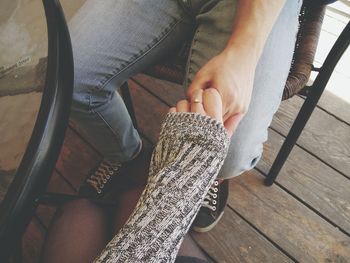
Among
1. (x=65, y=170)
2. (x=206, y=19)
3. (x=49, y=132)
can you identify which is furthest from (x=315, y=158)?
(x=49, y=132)

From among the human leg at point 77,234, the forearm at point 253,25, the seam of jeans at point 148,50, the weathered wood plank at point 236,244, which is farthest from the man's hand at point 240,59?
the weathered wood plank at point 236,244

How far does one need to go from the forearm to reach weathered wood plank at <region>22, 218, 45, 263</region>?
0.77 meters

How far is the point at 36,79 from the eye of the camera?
533mm

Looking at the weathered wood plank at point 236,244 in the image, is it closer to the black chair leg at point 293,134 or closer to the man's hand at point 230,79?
the black chair leg at point 293,134

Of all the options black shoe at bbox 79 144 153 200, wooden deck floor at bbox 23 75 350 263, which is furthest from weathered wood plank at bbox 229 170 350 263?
black shoe at bbox 79 144 153 200

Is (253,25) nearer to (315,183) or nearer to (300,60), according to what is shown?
(300,60)

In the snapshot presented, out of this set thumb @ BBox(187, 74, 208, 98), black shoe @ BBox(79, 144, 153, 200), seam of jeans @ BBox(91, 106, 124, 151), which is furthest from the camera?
black shoe @ BBox(79, 144, 153, 200)

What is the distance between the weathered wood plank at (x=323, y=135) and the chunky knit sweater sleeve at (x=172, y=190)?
2.51ft

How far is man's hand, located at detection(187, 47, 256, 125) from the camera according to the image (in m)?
0.50

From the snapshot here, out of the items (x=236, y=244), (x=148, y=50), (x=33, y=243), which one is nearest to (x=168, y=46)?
(x=148, y=50)

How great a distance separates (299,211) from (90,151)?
27.1 inches

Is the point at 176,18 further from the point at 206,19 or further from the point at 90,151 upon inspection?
the point at 90,151

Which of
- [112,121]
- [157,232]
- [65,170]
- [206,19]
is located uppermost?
[206,19]

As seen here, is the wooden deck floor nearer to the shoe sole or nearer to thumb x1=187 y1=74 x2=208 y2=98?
the shoe sole
